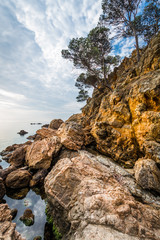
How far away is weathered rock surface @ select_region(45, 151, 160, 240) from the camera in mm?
3979

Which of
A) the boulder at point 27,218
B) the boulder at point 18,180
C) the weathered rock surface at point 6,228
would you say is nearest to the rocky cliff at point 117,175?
the weathered rock surface at point 6,228

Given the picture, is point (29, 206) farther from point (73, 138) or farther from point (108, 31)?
point (108, 31)

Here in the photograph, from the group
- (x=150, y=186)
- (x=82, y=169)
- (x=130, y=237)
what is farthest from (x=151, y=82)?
(x=130, y=237)

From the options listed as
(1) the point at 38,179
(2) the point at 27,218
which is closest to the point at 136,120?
(1) the point at 38,179

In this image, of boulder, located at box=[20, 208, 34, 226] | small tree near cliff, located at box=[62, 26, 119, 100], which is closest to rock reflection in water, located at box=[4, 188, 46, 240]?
boulder, located at box=[20, 208, 34, 226]

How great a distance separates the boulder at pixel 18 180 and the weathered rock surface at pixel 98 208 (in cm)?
762

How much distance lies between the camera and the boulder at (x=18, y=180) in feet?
38.0

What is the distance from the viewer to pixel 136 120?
9.75 m

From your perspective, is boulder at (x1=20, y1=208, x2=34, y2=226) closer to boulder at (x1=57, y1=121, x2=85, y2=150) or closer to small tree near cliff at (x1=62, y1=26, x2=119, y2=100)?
boulder at (x1=57, y1=121, x2=85, y2=150)

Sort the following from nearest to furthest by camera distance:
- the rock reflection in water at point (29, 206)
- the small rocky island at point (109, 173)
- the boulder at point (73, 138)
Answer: the small rocky island at point (109, 173) → the rock reflection in water at point (29, 206) → the boulder at point (73, 138)

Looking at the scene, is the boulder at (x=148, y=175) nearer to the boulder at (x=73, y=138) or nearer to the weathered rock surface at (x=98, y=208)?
the weathered rock surface at (x=98, y=208)

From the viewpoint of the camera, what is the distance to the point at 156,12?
15.6 m

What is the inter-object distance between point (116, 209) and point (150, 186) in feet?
13.6

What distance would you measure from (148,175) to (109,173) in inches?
108
